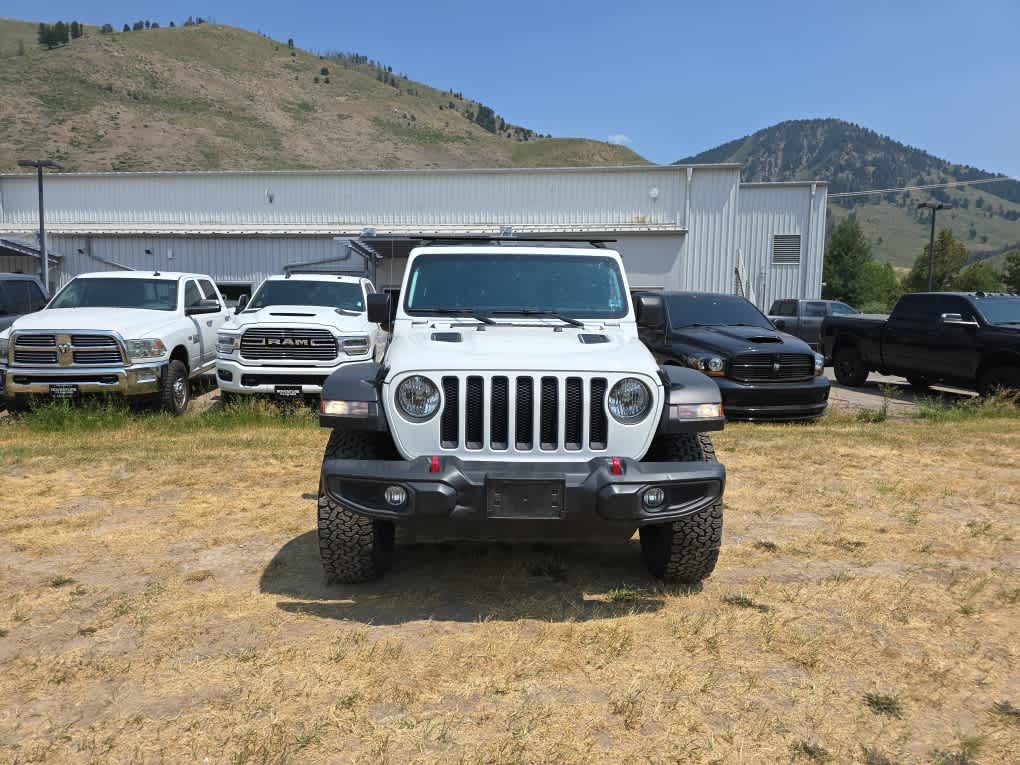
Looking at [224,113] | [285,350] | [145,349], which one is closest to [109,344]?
[145,349]

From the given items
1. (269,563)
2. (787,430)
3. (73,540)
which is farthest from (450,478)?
(787,430)

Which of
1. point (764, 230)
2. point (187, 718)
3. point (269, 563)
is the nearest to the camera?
point (187, 718)

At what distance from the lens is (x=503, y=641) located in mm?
3463

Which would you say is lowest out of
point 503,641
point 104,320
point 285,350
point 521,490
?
point 503,641

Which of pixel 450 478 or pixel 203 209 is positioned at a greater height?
pixel 203 209

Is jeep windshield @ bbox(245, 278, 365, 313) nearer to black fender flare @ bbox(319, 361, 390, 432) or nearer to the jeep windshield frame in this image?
the jeep windshield frame

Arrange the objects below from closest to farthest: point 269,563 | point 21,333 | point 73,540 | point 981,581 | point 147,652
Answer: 1. point 147,652
2. point 981,581
3. point 269,563
4. point 73,540
5. point 21,333

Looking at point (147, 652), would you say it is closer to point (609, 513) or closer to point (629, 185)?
point (609, 513)

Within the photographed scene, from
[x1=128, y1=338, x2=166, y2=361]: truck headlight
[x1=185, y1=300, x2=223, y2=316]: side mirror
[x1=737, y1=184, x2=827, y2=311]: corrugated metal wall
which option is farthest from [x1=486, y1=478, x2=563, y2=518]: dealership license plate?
[x1=737, y1=184, x2=827, y2=311]: corrugated metal wall

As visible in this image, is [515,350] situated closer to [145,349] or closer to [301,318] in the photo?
[301,318]

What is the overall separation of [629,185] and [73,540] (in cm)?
2196

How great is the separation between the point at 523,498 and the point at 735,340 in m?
6.74

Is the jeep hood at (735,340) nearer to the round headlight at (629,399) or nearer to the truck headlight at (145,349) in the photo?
the round headlight at (629,399)

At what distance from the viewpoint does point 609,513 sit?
11.2 feet
